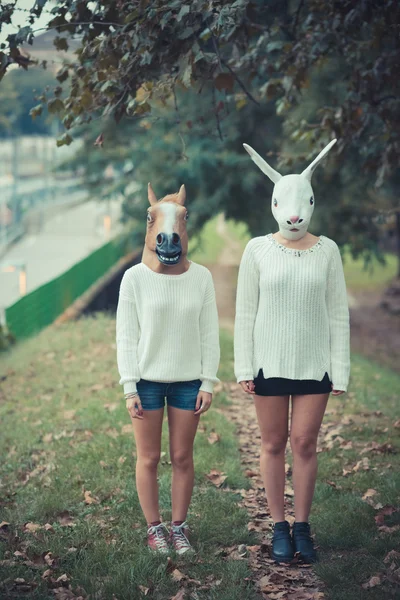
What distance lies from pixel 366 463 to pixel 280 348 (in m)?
2.56

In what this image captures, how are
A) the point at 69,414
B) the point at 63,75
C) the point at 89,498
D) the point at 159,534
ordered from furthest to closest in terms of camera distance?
the point at 69,414 < the point at 63,75 < the point at 89,498 < the point at 159,534

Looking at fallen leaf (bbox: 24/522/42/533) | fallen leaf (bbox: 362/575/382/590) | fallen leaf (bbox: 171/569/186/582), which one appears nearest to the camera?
fallen leaf (bbox: 362/575/382/590)

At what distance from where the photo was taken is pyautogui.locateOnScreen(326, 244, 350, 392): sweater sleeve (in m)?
4.96

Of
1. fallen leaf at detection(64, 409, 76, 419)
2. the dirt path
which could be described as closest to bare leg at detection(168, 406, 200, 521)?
fallen leaf at detection(64, 409, 76, 419)

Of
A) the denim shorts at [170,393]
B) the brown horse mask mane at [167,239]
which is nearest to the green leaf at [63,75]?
the brown horse mask mane at [167,239]

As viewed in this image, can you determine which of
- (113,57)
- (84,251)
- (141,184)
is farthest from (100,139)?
(84,251)

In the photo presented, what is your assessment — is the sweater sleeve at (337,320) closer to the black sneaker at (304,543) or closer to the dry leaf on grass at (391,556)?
the black sneaker at (304,543)

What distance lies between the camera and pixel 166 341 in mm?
4945

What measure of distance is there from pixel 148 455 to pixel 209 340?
77 cm

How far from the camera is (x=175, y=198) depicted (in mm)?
5156

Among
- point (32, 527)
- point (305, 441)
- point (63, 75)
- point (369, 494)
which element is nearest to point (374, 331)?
point (369, 494)

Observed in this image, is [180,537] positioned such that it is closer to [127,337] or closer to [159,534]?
[159,534]

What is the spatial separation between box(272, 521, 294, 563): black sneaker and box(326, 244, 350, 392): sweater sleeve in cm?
92

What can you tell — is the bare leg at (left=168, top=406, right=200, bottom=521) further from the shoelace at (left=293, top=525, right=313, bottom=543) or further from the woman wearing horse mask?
the shoelace at (left=293, top=525, right=313, bottom=543)
